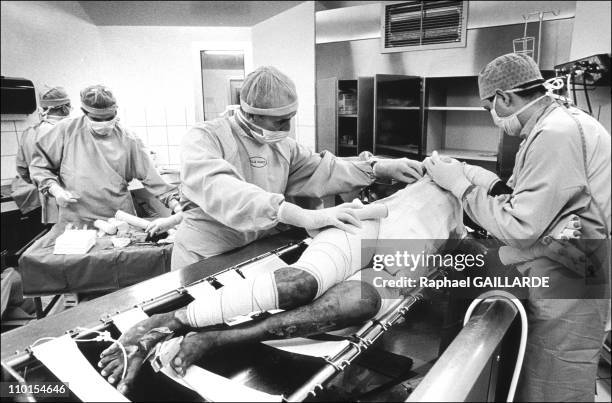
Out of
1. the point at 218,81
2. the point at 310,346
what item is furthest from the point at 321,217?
the point at 218,81

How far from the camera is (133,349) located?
931 mm

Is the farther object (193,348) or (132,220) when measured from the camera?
(132,220)

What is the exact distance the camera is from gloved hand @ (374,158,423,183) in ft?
6.12

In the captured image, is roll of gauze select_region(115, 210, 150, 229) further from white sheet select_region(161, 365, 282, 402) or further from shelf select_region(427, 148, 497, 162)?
shelf select_region(427, 148, 497, 162)

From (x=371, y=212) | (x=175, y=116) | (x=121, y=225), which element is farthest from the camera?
(x=175, y=116)

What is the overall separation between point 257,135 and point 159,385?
97cm

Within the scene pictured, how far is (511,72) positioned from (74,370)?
1.51 m

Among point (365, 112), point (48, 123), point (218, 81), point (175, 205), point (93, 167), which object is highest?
point (218, 81)

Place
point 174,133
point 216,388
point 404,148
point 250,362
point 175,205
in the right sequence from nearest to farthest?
point 216,388
point 250,362
point 175,205
point 174,133
point 404,148

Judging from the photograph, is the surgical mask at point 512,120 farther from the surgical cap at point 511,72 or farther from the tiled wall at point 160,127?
the tiled wall at point 160,127

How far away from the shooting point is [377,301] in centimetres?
112

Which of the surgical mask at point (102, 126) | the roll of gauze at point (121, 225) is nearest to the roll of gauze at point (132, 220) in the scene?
the roll of gauze at point (121, 225)

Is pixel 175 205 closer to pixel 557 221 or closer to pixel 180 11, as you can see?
pixel 180 11

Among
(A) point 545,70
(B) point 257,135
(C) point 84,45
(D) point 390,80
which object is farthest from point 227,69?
(A) point 545,70
